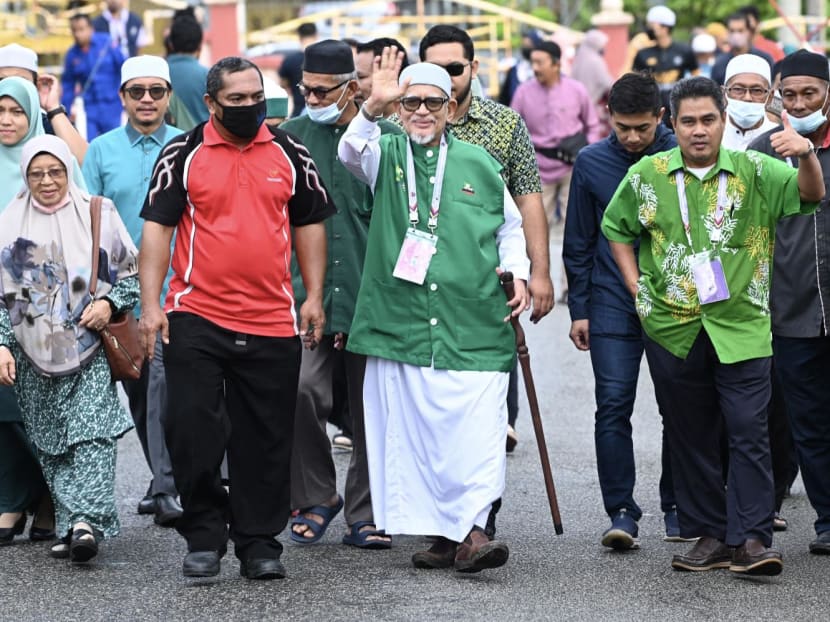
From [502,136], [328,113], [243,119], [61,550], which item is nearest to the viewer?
[243,119]

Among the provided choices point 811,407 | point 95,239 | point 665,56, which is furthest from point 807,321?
point 665,56

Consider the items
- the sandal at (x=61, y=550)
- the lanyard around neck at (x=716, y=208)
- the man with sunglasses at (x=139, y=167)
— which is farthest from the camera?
the man with sunglasses at (x=139, y=167)

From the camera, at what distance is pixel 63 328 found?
8055 mm

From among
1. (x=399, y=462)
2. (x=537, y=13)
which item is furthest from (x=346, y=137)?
(x=537, y=13)

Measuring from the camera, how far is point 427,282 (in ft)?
25.6

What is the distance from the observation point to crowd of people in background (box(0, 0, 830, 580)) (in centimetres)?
757

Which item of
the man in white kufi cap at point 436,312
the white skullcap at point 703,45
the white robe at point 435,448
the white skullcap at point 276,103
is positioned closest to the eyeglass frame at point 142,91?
the white skullcap at point 276,103

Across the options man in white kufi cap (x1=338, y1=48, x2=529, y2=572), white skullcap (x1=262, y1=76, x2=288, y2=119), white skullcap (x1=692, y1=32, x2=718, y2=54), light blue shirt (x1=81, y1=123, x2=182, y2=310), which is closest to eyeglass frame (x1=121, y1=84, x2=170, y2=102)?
light blue shirt (x1=81, y1=123, x2=182, y2=310)

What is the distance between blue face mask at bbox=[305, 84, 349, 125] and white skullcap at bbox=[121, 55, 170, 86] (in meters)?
1.24

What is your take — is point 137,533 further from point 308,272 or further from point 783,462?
point 783,462

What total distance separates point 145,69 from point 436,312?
2.42 metres

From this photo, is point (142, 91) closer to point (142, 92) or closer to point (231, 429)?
point (142, 92)

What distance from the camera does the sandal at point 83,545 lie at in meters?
7.87

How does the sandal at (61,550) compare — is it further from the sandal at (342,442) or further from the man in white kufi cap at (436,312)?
the sandal at (342,442)
